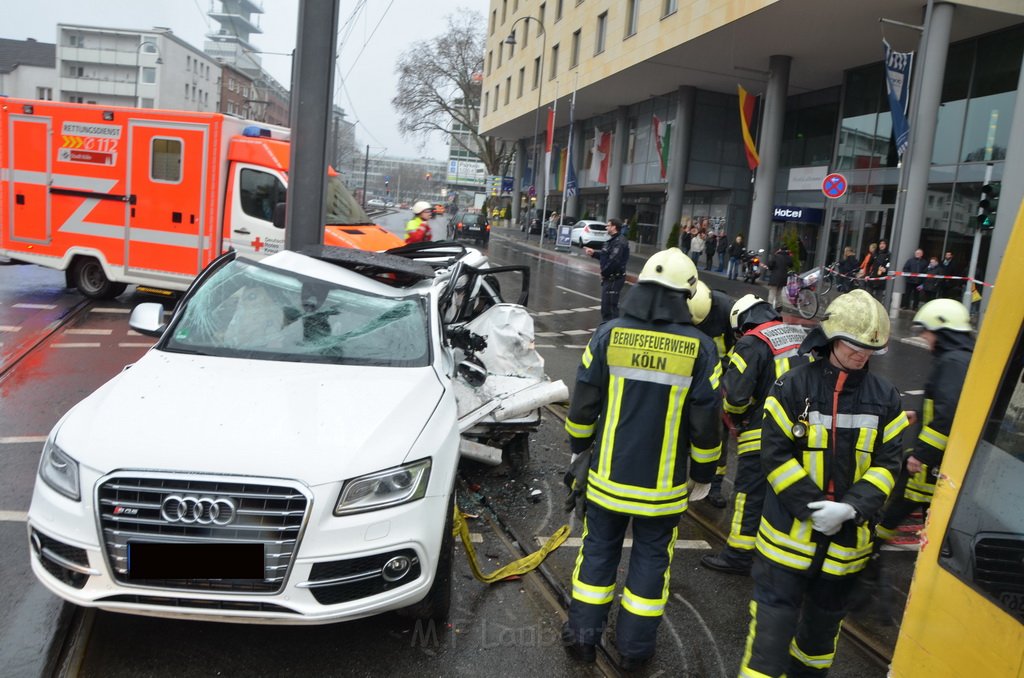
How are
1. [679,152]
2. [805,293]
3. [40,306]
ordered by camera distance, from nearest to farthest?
[40,306], [805,293], [679,152]

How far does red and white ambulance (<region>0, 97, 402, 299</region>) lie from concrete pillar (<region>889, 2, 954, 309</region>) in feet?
41.8

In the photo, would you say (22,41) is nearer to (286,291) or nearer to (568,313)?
→ (568,313)

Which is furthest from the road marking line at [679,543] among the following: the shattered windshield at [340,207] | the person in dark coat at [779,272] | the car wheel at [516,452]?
the person in dark coat at [779,272]

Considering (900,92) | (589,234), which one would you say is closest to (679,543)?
(900,92)

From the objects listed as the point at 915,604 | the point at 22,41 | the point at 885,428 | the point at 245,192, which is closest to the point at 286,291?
the point at 885,428

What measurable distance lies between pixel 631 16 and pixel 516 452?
27990 millimetres

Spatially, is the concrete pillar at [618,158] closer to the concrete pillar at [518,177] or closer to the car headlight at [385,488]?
the concrete pillar at [518,177]

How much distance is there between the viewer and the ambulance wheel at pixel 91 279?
12.3 m

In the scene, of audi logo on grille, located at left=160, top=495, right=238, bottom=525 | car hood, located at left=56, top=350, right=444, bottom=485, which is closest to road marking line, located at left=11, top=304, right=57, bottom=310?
car hood, located at left=56, top=350, right=444, bottom=485

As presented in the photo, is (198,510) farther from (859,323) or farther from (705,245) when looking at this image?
(705,245)

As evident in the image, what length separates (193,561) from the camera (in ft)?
9.89

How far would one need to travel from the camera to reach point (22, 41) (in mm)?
84750

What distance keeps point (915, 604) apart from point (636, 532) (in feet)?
4.42

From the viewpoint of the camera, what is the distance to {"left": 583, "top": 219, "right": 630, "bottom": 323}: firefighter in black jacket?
12.3 m
